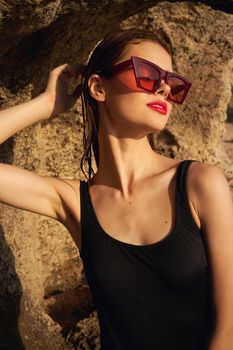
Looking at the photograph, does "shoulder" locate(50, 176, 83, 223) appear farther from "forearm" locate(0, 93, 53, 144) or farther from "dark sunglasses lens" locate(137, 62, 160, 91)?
"dark sunglasses lens" locate(137, 62, 160, 91)

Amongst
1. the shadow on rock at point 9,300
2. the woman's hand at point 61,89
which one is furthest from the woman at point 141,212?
the shadow on rock at point 9,300

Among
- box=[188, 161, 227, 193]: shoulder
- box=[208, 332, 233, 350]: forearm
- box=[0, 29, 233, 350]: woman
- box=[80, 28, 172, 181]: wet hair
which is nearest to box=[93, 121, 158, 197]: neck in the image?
box=[0, 29, 233, 350]: woman

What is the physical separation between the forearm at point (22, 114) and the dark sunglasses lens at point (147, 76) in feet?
1.68

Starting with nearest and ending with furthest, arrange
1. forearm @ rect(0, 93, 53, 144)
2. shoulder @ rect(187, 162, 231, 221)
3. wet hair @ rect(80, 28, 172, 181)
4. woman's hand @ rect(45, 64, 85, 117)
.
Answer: shoulder @ rect(187, 162, 231, 221), wet hair @ rect(80, 28, 172, 181), forearm @ rect(0, 93, 53, 144), woman's hand @ rect(45, 64, 85, 117)

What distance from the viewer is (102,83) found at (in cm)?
201

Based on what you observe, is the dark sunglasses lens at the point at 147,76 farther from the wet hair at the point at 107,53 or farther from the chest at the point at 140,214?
the chest at the point at 140,214

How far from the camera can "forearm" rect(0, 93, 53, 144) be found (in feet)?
6.87

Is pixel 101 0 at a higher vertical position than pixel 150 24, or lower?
higher

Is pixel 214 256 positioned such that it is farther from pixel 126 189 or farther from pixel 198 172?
pixel 126 189

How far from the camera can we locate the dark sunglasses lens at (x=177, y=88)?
1.92 meters

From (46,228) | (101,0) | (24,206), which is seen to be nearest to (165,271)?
(24,206)

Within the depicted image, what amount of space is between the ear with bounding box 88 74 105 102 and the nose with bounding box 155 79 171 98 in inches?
9.4

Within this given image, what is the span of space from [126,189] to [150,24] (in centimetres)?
192

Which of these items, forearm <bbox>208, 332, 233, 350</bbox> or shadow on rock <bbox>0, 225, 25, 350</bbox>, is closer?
forearm <bbox>208, 332, 233, 350</bbox>
